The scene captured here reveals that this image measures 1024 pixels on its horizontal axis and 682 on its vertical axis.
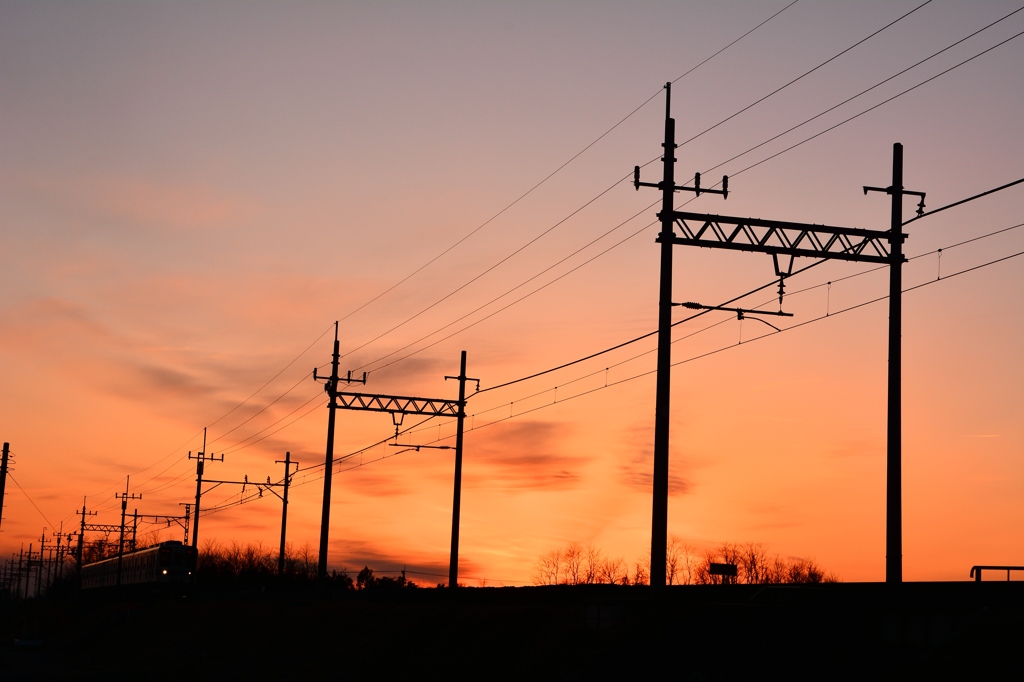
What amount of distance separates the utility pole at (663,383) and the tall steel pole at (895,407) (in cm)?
467

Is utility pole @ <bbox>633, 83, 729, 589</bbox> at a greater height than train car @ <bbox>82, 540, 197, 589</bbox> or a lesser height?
greater

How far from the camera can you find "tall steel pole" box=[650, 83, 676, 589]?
89.2ft

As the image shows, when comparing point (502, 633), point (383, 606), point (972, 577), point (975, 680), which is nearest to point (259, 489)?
point (383, 606)

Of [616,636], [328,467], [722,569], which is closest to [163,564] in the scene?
[328,467]

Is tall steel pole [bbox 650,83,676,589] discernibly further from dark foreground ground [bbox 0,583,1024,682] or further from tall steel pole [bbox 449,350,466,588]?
tall steel pole [bbox 449,350,466,588]

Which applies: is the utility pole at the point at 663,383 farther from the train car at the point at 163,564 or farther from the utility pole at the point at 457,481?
the train car at the point at 163,564

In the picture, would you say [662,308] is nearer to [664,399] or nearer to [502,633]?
[664,399]

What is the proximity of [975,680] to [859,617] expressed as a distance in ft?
17.7

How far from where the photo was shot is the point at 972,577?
23.8 m

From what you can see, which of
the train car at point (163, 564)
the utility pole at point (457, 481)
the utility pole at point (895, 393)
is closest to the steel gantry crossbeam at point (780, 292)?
the utility pole at point (895, 393)

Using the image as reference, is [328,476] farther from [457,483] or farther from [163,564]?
[163,564]

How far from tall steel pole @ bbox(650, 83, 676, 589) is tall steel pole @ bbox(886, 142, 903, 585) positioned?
549cm

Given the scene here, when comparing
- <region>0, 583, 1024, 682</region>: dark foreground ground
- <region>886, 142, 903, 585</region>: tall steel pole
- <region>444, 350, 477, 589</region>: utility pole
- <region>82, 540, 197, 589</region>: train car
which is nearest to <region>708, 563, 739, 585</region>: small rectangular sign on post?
<region>0, 583, 1024, 682</region>: dark foreground ground

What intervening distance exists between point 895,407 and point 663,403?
235 inches
